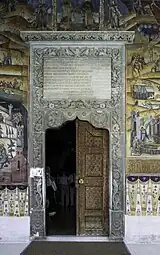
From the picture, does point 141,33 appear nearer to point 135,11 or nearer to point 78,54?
point 135,11

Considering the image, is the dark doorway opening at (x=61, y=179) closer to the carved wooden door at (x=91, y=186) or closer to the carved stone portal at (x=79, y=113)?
the carved wooden door at (x=91, y=186)

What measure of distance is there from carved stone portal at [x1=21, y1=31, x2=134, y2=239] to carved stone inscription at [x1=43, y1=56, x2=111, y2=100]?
0.32 ft

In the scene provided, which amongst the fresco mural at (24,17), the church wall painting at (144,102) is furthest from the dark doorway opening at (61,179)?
the fresco mural at (24,17)

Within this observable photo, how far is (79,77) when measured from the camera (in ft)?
30.6

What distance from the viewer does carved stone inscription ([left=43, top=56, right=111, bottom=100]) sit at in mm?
9328

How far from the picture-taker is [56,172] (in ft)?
43.4

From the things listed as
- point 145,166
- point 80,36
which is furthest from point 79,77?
point 145,166

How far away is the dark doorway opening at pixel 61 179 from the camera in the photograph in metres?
10.9

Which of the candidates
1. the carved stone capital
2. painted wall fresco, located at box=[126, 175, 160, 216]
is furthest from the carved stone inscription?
painted wall fresco, located at box=[126, 175, 160, 216]

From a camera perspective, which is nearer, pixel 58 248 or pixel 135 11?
pixel 58 248

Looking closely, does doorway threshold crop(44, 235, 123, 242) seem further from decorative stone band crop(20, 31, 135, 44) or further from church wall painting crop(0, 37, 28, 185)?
decorative stone band crop(20, 31, 135, 44)

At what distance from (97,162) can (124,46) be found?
2.35m

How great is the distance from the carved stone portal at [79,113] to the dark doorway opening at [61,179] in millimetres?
1179

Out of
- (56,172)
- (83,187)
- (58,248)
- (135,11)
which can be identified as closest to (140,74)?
(135,11)
